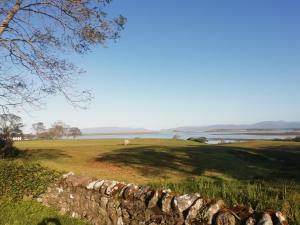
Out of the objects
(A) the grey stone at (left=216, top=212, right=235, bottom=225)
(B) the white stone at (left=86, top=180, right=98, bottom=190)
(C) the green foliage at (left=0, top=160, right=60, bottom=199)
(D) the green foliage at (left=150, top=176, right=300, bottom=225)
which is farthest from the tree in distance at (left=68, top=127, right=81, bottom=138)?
(A) the grey stone at (left=216, top=212, right=235, bottom=225)

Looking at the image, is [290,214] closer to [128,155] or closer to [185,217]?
[185,217]

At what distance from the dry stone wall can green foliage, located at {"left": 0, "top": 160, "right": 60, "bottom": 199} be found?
523 millimetres

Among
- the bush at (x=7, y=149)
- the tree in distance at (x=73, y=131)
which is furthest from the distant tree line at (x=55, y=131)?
the bush at (x=7, y=149)

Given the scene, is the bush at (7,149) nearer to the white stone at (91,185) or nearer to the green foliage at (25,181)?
the green foliage at (25,181)

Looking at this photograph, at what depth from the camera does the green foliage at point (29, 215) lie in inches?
467

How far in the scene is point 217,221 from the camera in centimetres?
744

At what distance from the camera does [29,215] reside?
1270cm

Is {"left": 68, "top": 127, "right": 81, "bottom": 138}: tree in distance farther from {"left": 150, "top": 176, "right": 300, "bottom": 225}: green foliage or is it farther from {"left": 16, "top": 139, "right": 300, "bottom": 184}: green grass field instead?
{"left": 150, "top": 176, "right": 300, "bottom": 225}: green foliage

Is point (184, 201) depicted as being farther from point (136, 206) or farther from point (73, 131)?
point (73, 131)

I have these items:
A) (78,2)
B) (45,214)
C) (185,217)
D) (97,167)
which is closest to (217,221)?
(185,217)

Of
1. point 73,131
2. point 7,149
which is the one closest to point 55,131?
point 73,131

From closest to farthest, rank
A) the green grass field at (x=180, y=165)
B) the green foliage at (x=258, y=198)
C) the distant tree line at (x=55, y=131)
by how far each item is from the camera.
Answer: the green foliage at (x=258, y=198)
the green grass field at (x=180, y=165)
the distant tree line at (x=55, y=131)

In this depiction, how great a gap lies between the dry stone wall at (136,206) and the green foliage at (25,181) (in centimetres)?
52

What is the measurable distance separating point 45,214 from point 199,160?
61.4 ft
